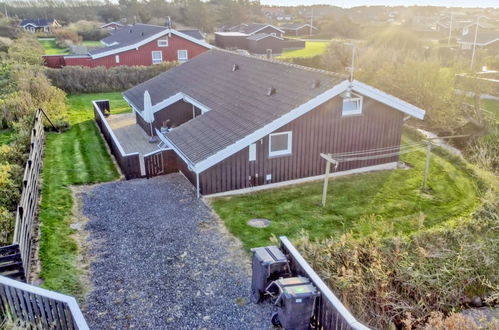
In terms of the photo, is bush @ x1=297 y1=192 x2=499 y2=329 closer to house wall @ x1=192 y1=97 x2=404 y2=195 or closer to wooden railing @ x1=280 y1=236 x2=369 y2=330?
wooden railing @ x1=280 y1=236 x2=369 y2=330

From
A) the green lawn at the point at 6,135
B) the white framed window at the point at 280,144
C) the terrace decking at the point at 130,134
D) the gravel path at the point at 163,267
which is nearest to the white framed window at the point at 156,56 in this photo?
the terrace decking at the point at 130,134

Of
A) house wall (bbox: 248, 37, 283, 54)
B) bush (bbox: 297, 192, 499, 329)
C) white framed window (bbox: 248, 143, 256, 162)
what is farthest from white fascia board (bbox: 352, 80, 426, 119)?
house wall (bbox: 248, 37, 283, 54)

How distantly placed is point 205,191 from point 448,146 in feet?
46.5

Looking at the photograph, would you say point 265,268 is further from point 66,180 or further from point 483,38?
point 483,38

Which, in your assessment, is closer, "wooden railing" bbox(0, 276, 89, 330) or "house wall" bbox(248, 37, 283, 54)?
"wooden railing" bbox(0, 276, 89, 330)

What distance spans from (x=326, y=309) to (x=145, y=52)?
35.1 meters

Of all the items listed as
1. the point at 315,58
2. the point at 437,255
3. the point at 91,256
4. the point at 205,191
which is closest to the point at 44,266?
the point at 91,256

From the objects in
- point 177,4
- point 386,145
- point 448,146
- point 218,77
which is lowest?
point 448,146

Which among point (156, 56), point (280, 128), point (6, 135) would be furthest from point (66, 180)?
point (156, 56)

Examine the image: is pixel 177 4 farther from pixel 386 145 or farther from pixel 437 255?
pixel 437 255

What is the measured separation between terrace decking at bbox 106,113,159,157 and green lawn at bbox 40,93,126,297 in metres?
1.11

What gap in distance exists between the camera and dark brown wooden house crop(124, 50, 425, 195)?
14.1 m

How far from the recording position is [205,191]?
46.6 ft

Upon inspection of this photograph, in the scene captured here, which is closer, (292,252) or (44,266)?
(292,252)
